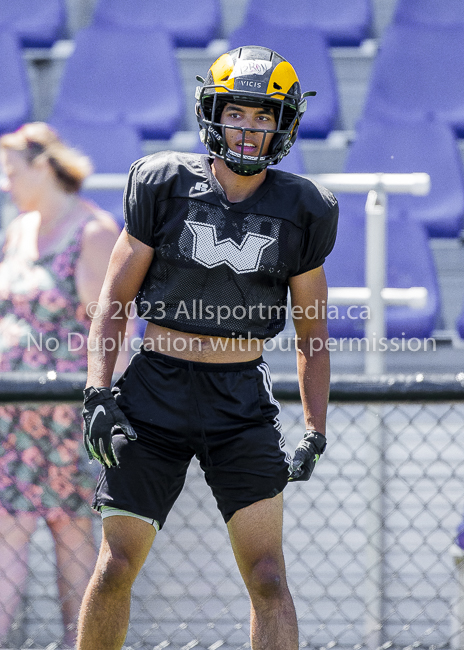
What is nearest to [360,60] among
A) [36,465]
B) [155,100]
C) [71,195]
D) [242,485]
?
[155,100]

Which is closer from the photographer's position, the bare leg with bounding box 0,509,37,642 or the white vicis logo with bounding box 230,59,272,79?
the white vicis logo with bounding box 230,59,272,79

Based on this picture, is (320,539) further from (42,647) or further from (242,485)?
(242,485)

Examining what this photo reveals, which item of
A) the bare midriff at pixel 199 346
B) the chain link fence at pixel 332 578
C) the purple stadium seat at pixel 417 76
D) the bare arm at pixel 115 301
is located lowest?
the chain link fence at pixel 332 578

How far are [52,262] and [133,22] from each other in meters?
3.73

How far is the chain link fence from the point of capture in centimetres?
270

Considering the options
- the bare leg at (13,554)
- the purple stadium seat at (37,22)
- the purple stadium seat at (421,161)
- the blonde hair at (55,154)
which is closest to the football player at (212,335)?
the bare leg at (13,554)

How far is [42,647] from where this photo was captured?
8.89 feet

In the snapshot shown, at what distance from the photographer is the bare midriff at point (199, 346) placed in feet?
6.68

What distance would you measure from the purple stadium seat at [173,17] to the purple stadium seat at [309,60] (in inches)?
9.9

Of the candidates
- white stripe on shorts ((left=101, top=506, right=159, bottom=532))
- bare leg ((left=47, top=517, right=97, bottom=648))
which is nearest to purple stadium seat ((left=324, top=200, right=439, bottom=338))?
bare leg ((left=47, top=517, right=97, bottom=648))

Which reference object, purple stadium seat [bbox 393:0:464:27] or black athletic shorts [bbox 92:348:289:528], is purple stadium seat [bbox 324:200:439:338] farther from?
black athletic shorts [bbox 92:348:289:528]

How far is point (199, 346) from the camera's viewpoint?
6.68 ft

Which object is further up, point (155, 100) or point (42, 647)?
point (155, 100)

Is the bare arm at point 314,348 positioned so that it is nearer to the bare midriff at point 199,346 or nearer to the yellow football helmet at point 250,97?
the bare midriff at point 199,346
